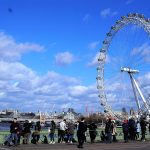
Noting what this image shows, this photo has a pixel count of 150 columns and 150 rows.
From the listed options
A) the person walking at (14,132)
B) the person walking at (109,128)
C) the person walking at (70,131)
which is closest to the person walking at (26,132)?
the person walking at (14,132)

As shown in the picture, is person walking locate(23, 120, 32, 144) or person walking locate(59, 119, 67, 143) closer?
person walking locate(23, 120, 32, 144)

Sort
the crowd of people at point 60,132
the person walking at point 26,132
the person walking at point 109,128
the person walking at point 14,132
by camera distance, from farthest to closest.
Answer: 1. the person walking at point 109,128
2. the person walking at point 26,132
3. the crowd of people at point 60,132
4. the person walking at point 14,132

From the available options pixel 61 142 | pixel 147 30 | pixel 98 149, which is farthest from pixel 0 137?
pixel 147 30

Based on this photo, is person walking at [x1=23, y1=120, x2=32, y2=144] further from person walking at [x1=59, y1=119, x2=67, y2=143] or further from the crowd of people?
person walking at [x1=59, y1=119, x2=67, y2=143]

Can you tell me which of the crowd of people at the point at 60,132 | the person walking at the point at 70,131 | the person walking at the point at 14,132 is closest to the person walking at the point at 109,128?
the crowd of people at the point at 60,132

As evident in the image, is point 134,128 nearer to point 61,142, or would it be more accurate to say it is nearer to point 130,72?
point 61,142

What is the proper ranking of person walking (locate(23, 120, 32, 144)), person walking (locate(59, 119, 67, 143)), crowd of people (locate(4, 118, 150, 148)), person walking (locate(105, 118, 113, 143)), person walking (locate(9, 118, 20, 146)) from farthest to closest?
person walking (locate(105, 118, 113, 143))
person walking (locate(59, 119, 67, 143))
person walking (locate(23, 120, 32, 144))
crowd of people (locate(4, 118, 150, 148))
person walking (locate(9, 118, 20, 146))

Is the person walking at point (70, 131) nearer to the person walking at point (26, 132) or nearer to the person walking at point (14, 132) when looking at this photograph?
the person walking at point (26, 132)

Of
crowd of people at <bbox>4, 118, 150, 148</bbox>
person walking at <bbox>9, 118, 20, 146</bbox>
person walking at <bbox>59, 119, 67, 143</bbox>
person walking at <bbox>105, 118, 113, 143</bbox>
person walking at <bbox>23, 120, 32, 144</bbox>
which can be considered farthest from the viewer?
person walking at <bbox>105, 118, 113, 143</bbox>

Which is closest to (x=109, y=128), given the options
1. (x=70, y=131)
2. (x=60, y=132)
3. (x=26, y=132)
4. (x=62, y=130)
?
(x=70, y=131)

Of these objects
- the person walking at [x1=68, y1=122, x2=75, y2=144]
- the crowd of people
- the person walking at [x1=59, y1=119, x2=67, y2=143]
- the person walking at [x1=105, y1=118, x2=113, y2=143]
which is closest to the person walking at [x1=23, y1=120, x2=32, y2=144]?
the crowd of people

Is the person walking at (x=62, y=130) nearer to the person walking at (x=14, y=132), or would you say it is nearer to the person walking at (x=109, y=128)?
the person walking at (x=109, y=128)

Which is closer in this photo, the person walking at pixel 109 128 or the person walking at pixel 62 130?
the person walking at pixel 62 130

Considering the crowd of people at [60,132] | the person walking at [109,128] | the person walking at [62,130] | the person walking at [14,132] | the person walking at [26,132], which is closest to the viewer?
the person walking at [14,132]
